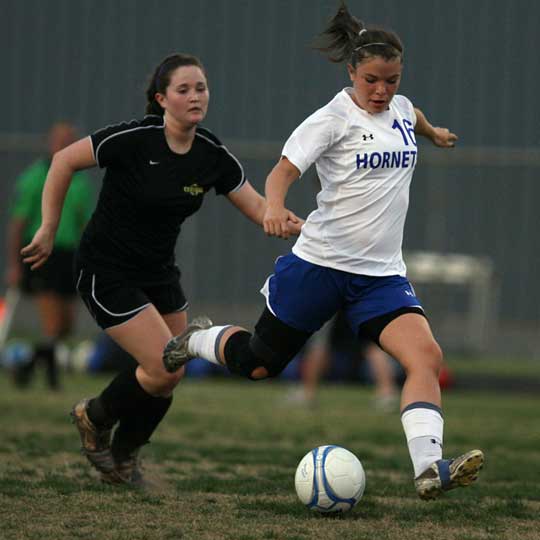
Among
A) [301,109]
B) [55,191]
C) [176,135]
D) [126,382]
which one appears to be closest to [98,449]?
[126,382]

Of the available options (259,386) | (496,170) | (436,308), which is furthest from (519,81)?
(259,386)

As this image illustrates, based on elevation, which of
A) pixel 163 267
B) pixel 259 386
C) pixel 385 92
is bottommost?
pixel 259 386

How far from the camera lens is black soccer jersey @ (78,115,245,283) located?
6043mm

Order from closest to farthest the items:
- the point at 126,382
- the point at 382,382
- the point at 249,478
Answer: the point at 126,382 → the point at 249,478 → the point at 382,382

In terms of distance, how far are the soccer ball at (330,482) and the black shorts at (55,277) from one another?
667cm

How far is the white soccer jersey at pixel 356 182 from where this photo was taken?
561cm

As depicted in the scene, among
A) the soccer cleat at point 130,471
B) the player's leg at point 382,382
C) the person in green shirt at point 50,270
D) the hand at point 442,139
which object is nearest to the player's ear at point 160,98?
the hand at point 442,139

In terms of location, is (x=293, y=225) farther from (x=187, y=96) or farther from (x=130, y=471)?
(x=130, y=471)

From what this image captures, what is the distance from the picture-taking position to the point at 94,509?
5.47 m

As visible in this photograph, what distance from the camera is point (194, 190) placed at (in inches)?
241

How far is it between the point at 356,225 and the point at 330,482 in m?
1.15

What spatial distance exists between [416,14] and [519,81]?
181 cm

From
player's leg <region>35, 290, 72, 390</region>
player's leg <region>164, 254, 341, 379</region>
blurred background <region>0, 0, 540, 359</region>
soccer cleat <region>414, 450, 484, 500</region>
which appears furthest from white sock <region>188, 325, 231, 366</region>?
blurred background <region>0, 0, 540, 359</region>

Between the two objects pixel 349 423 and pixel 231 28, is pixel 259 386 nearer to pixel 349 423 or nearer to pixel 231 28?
pixel 349 423
